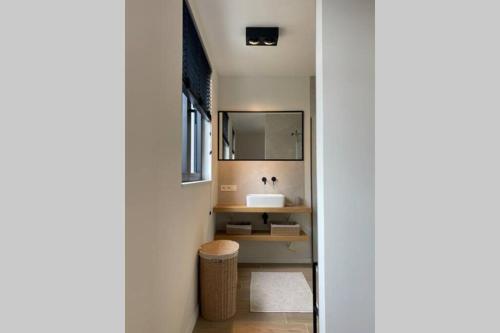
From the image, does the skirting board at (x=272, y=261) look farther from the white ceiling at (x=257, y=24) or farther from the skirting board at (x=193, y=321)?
the white ceiling at (x=257, y=24)

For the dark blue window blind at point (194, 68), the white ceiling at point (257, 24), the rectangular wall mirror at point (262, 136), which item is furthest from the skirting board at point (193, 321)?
the white ceiling at point (257, 24)

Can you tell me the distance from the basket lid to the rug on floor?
1.92ft

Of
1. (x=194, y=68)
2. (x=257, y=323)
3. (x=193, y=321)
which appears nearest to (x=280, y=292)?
(x=257, y=323)

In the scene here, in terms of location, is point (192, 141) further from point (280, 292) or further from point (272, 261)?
point (272, 261)

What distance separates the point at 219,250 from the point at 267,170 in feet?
5.33

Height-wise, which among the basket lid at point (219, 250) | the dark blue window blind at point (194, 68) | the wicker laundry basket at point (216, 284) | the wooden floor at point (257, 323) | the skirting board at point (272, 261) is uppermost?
the dark blue window blind at point (194, 68)
